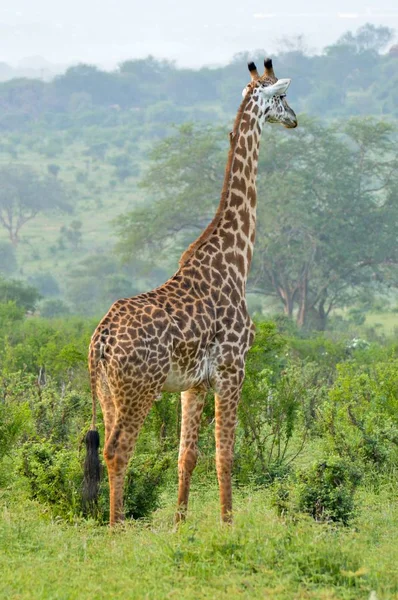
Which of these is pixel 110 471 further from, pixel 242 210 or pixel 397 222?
pixel 397 222

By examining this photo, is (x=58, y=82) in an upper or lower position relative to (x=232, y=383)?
upper

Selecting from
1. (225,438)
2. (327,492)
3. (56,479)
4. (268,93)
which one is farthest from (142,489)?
(268,93)

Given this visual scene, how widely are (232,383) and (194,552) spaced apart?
4.41 ft

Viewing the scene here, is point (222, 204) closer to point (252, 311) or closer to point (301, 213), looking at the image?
point (301, 213)

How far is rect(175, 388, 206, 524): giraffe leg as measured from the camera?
642 centimetres

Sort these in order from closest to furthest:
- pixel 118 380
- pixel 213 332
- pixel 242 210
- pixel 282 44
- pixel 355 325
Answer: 1. pixel 118 380
2. pixel 213 332
3. pixel 242 210
4. pixel 355 325
5. pixel 282 44

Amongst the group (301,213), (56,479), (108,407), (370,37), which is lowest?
(56,479)

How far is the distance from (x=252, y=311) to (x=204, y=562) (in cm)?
2676

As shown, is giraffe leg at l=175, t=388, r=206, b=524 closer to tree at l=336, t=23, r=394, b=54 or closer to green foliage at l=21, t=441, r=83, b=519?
green foliage at l=21, t=441, r=83, b=519

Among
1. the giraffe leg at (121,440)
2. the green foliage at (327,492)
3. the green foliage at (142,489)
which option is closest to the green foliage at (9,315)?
the green foliage at (142,489)

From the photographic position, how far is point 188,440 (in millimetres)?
6457

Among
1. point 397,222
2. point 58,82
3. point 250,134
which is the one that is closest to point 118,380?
point 250,134

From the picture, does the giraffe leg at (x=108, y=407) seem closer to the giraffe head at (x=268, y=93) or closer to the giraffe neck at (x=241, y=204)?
the giraffe neck at (x=241, y=204)

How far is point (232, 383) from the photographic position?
634 centimetres
